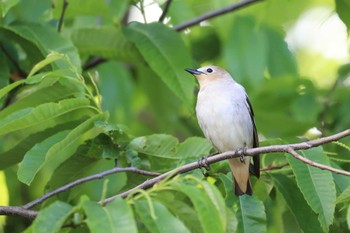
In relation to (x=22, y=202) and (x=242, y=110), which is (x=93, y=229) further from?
(x=22, y=202)

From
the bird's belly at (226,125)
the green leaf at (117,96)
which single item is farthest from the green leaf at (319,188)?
the green leaf at (117,96)

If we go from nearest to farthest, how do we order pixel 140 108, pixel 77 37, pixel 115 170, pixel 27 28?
pixel 115 170 < pixel 27 28 < pixel 77 37 < pixel 140 108

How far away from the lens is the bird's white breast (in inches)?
263

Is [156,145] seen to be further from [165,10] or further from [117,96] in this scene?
[117,96]

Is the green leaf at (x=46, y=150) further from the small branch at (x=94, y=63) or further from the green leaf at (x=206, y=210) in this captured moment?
the small branch at (x=94, y=63)

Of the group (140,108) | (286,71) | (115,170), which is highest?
(115,170)

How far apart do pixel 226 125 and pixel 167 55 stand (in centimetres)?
74

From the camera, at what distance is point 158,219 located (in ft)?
12.7

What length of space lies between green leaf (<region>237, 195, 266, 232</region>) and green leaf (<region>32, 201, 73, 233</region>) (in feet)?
4.35

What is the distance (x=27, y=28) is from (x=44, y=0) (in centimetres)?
40

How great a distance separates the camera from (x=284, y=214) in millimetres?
5715

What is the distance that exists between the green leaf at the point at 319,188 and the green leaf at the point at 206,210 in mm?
1088

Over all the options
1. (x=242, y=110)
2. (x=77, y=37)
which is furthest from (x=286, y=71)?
(x=77, y=37)

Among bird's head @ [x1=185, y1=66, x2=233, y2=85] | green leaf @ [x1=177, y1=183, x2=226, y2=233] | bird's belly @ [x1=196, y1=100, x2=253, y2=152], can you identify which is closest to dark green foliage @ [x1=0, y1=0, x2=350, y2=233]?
Result: green leaf @ [x1=177, y1=183, x2=226, y2=233]
